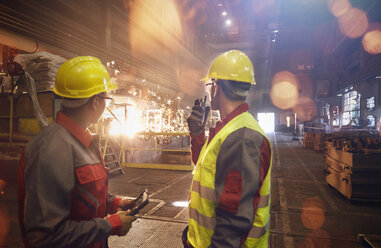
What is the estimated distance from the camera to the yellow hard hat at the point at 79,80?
4.74 ft

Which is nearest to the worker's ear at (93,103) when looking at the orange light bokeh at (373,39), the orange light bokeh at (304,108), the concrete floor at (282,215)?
the concrete floor at (282,215)

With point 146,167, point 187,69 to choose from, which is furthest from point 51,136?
point 187,69

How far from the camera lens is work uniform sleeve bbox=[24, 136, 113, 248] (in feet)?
3.70

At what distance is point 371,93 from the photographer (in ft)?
63.9

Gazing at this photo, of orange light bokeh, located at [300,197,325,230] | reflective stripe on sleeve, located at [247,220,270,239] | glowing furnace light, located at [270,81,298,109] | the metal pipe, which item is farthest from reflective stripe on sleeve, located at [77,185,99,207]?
glowing furnace light, located at [270,81,298,109]

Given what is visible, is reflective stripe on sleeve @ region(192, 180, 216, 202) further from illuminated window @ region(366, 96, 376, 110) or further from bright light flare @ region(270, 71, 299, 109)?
Result: bright light flare @ region(270, 71, 299, 109)

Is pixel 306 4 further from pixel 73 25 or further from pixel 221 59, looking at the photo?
pixel 221 59

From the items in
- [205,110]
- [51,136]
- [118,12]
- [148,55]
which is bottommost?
[51,136]

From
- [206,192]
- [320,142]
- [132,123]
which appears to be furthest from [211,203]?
[320,142]

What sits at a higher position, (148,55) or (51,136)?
(148,55)

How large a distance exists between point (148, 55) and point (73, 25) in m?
5.94

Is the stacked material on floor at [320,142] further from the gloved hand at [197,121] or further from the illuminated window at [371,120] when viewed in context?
the gloved hand at [197,121]

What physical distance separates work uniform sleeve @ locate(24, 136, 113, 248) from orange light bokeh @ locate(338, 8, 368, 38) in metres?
26.8

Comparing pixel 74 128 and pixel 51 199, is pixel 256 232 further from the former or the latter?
pixel 74 128
